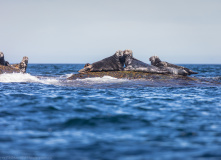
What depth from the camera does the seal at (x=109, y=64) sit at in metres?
16.2

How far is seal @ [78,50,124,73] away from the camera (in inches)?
638

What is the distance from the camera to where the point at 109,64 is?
16.5 m

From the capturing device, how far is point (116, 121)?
5578mm

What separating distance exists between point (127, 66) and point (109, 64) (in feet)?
4.14

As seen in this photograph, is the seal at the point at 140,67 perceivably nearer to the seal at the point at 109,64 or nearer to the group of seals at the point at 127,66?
the group of seals at the point at 127,66

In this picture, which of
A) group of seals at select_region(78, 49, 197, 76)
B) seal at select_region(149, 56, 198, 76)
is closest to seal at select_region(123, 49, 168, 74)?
group of seals at select_region(78, 49, 197, 76)

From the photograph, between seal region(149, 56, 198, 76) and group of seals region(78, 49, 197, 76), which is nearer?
group of seals region(78, 49, 197, 76)

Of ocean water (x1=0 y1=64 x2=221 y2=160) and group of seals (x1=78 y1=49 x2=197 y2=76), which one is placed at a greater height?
group of seals (x1=78 y1=49 x2=197 y2=76)

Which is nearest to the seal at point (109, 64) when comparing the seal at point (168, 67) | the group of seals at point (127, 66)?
the group of seals at point (127, 66)

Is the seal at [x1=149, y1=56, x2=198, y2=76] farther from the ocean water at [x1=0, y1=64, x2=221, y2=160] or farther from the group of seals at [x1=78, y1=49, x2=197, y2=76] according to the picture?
the ocean water at [x1=0, y1=64, x2=221, y2=160]

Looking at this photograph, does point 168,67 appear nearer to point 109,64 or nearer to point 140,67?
point 140,67

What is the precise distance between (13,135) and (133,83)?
9.16 metres

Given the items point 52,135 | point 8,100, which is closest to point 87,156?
point 52,135

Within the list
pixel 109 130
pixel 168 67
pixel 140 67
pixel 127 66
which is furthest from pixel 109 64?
pixel 109 130
